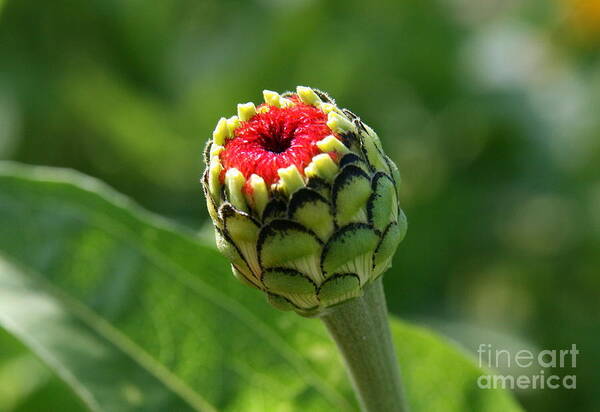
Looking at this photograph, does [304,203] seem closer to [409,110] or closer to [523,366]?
[523,366]

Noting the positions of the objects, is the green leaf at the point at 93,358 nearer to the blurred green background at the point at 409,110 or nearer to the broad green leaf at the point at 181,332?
the broad green leaf at the point at 181,332

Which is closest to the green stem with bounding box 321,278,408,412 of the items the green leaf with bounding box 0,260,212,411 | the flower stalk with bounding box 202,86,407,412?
the flower stalk with bounding box 202,86,407,412

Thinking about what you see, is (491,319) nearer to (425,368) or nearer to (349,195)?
(425,368)

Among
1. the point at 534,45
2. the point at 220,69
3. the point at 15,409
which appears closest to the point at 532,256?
the point at 534,45

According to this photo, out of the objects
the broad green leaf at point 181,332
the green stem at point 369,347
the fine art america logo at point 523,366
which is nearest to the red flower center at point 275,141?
the green stem at point 369,347

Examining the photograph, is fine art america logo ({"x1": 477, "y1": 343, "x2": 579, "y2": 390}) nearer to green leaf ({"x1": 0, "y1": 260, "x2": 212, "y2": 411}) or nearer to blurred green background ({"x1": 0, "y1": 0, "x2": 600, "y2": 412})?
blurred green background ({"x1": 0, "y1": 0, "x2": 600, "y2": 412})
